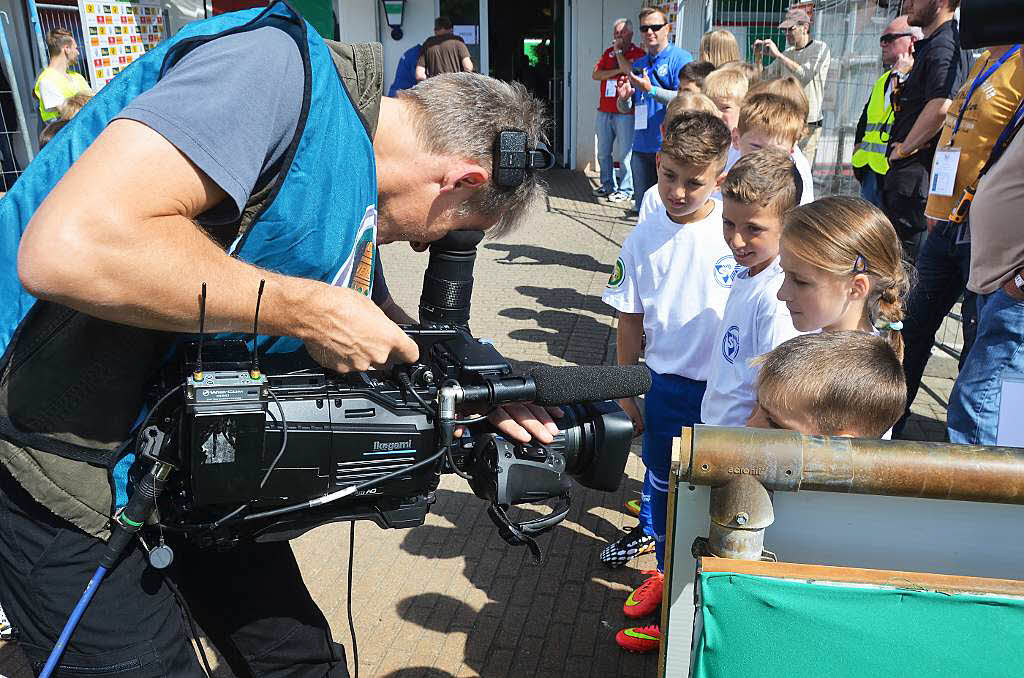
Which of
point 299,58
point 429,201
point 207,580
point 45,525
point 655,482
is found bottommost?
point 655,482

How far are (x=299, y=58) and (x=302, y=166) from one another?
191 mm

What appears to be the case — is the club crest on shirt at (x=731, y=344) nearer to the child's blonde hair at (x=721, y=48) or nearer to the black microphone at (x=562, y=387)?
the black microphone at (x=562, y=387)

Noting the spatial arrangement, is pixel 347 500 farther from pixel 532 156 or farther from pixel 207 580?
pixel 532 156

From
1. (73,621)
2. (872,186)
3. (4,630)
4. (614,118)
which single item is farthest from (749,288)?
(614,118)

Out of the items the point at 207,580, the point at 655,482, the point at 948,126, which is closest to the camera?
the point at 207,580

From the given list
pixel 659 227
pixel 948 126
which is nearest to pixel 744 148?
pixel 948 126

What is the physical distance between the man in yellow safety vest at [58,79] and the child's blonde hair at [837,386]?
26.4ft

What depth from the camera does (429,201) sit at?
1988mm

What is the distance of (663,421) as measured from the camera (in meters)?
3.14

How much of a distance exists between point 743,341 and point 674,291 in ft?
1.68

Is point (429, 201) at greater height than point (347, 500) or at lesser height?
greater

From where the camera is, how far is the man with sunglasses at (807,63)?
7859mm

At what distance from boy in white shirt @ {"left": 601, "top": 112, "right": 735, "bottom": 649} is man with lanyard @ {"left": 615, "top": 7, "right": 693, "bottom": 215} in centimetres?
447

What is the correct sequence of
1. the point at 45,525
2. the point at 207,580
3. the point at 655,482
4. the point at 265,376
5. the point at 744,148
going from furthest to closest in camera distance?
the point at 744,148, the point at 655,482, the point at 207,580, the point at 45,525, the point at 265,376
